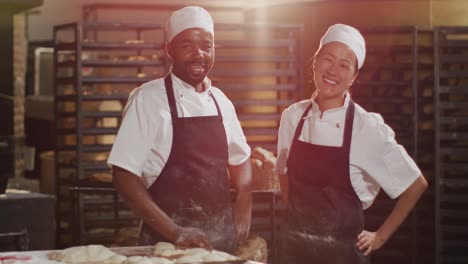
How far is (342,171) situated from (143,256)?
42.2 inches

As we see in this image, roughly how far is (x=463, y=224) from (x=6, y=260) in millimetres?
5048

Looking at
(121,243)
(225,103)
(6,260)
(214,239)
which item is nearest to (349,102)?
(225,103)

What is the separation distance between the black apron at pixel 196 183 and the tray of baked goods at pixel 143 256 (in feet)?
1.54

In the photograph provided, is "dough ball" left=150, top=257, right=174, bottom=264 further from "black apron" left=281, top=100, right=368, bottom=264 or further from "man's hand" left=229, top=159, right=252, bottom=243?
Result: "black apron" left=281, top=100, right=368, bottom=264

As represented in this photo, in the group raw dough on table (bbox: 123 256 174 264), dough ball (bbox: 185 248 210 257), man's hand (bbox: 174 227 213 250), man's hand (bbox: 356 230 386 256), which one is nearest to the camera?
raw dough on table (bbox: 123 256 174 264)

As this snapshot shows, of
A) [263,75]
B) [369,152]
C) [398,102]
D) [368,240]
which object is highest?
[263,75]

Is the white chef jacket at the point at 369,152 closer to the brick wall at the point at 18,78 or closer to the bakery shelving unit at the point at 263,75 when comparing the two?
the bakery shelving unit at the point at 263,75

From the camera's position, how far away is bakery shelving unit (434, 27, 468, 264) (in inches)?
284

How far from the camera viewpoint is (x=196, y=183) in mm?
3918

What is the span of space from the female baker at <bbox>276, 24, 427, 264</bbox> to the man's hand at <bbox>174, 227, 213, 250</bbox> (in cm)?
63

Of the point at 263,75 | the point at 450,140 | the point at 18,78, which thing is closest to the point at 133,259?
the point at 263,75

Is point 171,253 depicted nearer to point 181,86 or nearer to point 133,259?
point 133,259

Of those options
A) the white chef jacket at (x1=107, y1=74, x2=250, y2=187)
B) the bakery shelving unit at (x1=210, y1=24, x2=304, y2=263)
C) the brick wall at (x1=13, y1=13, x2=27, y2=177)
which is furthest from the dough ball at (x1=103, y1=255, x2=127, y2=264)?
the brick wall at (x1=13, y1=13, x2=27, y2=177)

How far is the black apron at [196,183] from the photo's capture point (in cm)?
Answer: 388
